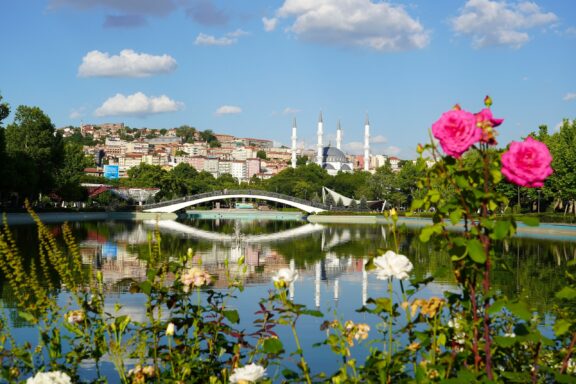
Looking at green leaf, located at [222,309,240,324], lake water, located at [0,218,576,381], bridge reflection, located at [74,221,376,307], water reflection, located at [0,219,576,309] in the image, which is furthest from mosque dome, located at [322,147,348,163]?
green leaf, located at [222,309,240,324]

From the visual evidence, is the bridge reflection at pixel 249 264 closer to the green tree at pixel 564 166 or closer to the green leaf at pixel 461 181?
the green leaf at pixel 461 181

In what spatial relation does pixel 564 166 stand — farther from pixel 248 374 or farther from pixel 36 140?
pixel 248 374

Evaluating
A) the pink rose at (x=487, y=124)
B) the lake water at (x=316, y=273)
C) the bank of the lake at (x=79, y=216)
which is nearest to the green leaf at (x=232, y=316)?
the lake water at (x=316, y=273)

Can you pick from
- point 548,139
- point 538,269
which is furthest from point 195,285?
point 548,139

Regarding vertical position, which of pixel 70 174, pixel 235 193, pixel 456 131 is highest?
pixel 70 174

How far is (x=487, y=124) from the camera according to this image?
2.42m

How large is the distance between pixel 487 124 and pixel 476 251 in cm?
46

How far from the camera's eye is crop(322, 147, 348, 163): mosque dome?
454 ft

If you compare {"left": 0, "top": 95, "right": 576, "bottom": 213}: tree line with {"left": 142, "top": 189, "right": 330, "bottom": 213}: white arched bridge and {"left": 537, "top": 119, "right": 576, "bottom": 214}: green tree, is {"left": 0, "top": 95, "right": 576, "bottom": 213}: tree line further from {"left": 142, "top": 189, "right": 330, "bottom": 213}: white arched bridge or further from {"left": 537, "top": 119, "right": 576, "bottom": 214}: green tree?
{"left": 142, "top": 189, "right": 330, "bottom": 213}: white arched bridge

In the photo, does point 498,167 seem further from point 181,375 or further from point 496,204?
point 181,375

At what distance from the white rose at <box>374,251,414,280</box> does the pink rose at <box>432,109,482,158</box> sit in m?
0.46

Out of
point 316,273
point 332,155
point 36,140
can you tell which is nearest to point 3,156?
point 36,140

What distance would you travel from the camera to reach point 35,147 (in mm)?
43031

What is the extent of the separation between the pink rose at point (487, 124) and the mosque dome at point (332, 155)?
135m
